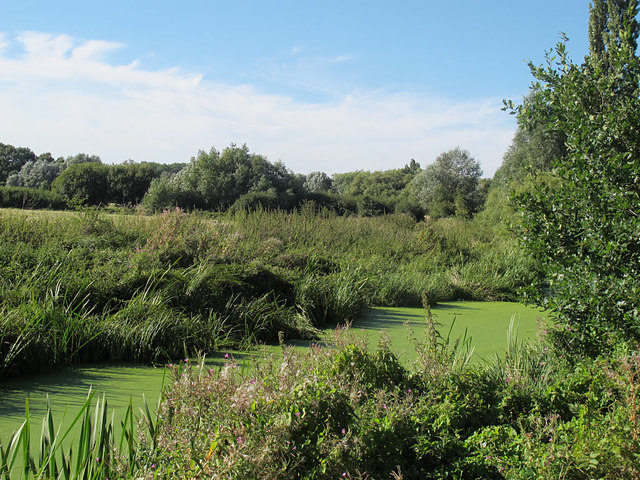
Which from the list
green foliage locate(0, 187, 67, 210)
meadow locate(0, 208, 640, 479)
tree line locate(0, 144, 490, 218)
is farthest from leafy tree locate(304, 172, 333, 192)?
meadow locate(0, 208, 640, 479)

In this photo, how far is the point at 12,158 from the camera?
149ft

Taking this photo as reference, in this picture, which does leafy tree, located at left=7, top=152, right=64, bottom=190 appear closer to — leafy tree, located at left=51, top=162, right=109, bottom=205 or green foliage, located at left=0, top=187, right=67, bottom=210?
leafy tree, located at left=51, top=162, right=109, bottom=205

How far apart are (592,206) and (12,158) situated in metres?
51.6

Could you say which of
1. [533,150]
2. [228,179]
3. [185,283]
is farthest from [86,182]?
[533,150]

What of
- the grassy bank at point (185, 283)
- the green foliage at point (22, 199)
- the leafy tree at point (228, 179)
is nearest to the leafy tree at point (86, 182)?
the leafy tree at point (228, 179)

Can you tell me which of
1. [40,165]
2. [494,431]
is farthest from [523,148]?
[40,165]

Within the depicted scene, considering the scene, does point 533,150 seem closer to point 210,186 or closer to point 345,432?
point 210,186

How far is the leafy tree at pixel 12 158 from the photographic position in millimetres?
41656

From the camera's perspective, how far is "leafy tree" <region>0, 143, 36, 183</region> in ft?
137

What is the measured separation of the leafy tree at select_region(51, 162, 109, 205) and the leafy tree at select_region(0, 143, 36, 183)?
730 inches

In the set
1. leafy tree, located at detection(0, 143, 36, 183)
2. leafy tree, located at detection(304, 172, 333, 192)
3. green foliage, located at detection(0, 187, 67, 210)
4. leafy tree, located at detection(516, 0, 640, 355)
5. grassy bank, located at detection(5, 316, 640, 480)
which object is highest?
leafy tree, located at detection(304, 172, 333, 192)

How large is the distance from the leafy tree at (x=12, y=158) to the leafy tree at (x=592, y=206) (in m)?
45.3

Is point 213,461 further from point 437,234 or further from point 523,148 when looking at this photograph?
point 523,148

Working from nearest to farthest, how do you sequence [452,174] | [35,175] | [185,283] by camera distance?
[185,283] → [35,175] → [452,174]
